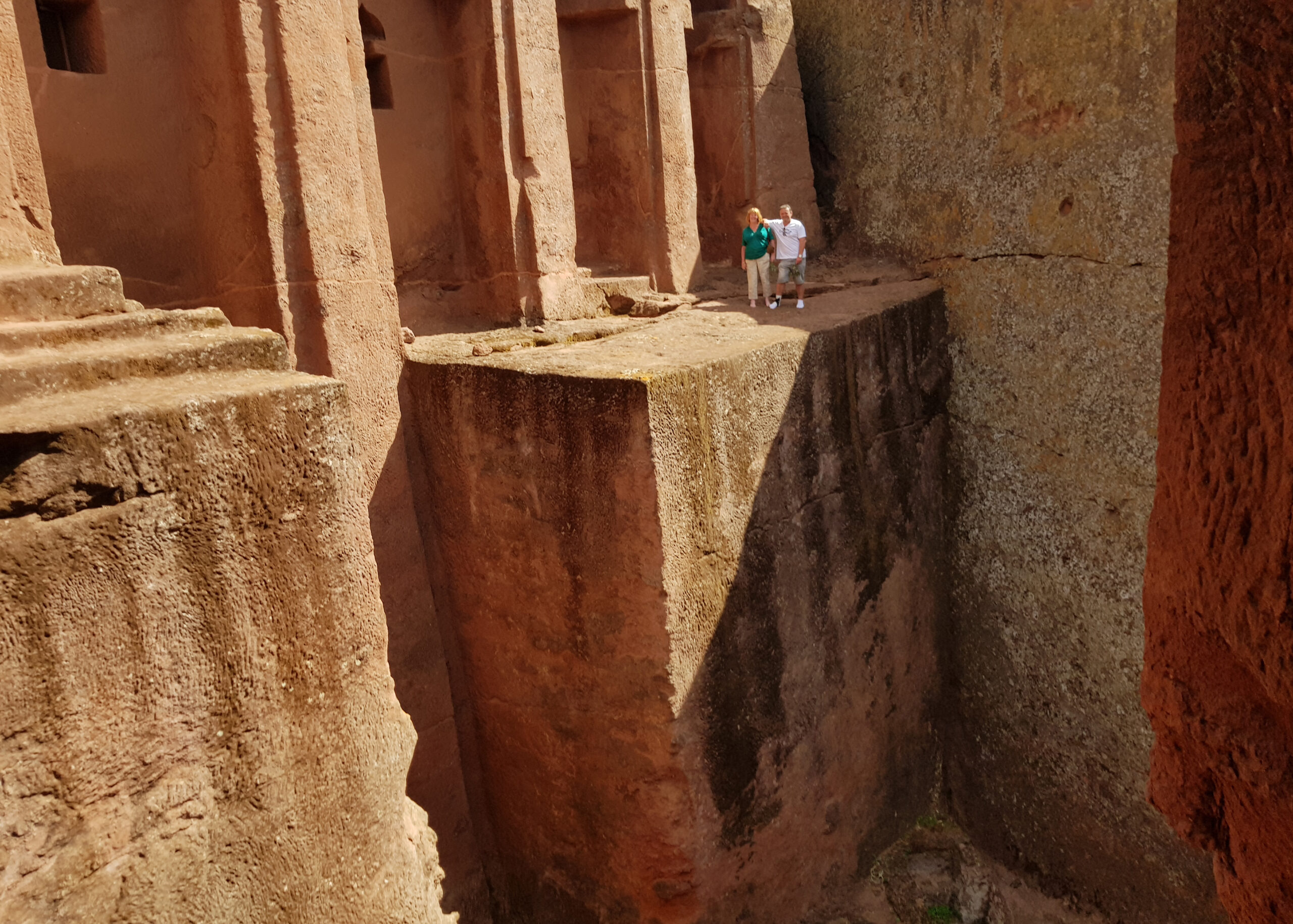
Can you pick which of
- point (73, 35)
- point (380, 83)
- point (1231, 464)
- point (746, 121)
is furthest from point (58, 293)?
point (746, 121)

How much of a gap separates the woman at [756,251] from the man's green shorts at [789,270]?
0.10m

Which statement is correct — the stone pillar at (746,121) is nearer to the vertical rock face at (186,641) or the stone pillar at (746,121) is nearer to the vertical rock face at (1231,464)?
the vertical rock face at (186,641)

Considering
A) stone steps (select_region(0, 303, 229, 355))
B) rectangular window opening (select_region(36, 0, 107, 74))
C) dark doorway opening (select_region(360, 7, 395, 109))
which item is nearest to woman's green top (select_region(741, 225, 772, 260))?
dark doorway opening (select_region(360, 7, 395, 109))

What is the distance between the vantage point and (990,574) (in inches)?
251

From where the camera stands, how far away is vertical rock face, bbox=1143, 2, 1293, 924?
53.7 inches

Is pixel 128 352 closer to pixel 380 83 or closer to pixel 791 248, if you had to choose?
pixel 380 83

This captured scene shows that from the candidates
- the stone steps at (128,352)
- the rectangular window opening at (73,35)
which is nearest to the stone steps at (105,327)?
the stone steps at (128,352)

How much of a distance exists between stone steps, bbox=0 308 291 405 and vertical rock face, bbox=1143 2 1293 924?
73.1 inches

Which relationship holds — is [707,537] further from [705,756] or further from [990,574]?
[990,574]

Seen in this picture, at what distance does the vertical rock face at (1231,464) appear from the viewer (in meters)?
1.36

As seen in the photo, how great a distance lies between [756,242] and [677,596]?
258 centimetres

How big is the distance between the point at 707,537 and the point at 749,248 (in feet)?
7.52

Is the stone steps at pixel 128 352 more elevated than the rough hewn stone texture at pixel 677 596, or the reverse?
the stone steps at pixel 128 352

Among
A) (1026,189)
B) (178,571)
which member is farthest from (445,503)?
(1026,189)
